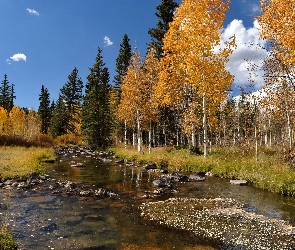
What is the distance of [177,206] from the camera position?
1420cm

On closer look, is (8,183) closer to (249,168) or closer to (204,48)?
(249,168)

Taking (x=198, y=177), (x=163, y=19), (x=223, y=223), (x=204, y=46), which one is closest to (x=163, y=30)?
(x=163, y=19)

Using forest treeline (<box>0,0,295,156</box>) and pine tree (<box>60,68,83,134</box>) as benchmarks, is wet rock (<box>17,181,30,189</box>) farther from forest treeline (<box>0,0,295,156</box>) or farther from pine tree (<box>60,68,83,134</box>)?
pine tree (<box>60,68,83,134</box>)

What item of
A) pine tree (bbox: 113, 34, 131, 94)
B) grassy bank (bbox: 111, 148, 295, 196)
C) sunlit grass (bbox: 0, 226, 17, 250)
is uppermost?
pine tree (bbox: 113, 34, 131, 94)

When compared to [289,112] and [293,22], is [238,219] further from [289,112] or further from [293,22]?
[289,112]

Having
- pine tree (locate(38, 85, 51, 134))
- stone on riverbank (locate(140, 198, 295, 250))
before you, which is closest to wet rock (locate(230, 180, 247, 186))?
stone on riverbank (locate(140, 198, 295, 250))

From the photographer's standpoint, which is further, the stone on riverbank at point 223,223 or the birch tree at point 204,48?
the birch tree at point 204,48

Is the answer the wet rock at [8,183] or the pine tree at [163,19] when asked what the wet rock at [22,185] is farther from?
the pine tree at [163,19]

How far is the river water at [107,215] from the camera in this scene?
31.1ft

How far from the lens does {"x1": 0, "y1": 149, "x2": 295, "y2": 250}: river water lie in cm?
947

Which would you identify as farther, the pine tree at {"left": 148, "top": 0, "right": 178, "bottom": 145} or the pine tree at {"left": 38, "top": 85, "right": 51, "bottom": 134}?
the pine tree at {"left": 38, "top": 85, "right": 51, "bottom": 134}

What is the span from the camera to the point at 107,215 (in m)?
12.6

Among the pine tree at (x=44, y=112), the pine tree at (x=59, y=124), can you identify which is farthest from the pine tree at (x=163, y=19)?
the pine tree at (x=44, y=112)

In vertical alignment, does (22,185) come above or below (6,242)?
below
